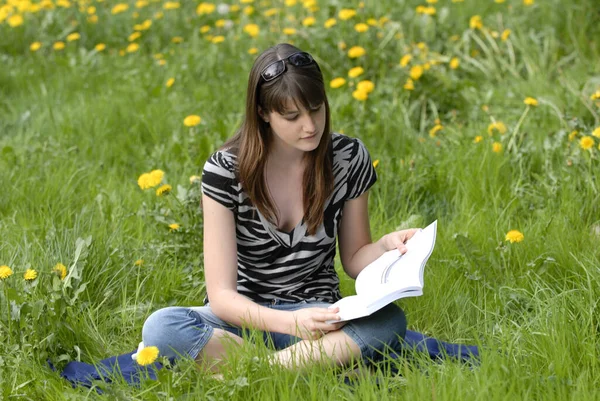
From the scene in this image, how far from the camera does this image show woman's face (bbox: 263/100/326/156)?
92.2 inches

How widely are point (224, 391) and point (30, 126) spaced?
107 inches

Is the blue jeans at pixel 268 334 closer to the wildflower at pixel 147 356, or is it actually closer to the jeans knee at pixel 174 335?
the jeans knee at pixel 174 335

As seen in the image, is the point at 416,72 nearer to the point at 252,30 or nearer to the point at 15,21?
the point at 252,30

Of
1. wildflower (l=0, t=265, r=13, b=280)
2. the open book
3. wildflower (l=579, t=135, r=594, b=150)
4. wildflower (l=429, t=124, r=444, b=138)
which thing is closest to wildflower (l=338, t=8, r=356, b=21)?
wildflower (l=429, t=124, r=444, b=138)

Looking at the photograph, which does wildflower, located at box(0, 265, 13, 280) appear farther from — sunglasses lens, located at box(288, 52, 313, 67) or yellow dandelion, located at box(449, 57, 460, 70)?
yellow dandelion, located at box(449, 57, 460, 70)

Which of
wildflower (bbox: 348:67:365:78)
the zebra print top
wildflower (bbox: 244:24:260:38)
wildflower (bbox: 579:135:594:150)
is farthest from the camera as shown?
wildflower (bbox: 244:24:260:38)

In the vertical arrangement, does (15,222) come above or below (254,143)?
below

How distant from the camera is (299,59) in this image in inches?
91.7

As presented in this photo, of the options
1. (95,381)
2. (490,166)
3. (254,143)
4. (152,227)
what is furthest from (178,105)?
(95,381)

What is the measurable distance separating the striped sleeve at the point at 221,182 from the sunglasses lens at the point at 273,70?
1.00ft

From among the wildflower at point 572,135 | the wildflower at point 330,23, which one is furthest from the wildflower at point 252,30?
the wildflower at point 572,135

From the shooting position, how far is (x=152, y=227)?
10.7 feet

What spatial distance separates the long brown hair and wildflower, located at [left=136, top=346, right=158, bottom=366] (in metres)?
0.53

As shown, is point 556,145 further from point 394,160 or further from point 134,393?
point 134,393
